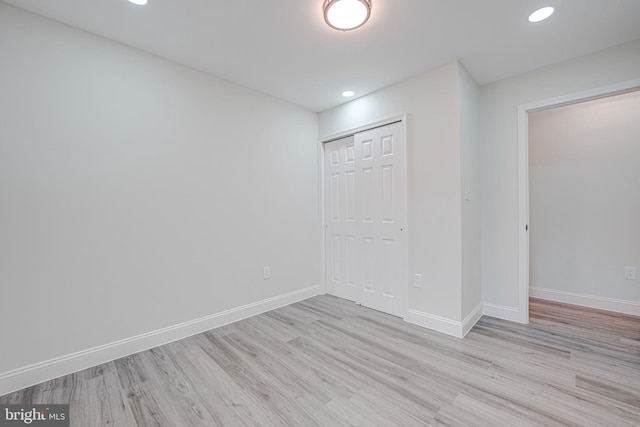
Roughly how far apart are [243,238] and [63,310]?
1.49 meters

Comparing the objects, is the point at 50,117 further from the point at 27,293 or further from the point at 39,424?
the point at 39,424

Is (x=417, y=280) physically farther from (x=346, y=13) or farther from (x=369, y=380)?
(x=346, y=13)

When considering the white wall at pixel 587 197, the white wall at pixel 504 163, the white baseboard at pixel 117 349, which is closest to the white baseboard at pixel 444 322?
the white wall at pixel 504 163

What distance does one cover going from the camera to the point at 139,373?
6.38ft

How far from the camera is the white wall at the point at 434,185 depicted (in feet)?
8.11

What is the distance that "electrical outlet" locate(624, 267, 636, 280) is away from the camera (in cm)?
283

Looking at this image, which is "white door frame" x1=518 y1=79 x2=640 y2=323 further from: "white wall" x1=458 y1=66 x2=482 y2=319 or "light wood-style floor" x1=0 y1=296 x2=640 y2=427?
"white wall" x1=458 y1=66 x2=482 y2=319

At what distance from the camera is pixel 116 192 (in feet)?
7.03

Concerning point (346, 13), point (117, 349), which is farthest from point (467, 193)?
point (117, 349)

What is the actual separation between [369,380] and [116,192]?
7.89 ft

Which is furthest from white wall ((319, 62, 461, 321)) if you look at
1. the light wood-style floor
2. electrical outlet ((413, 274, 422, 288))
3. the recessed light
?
the recessed light

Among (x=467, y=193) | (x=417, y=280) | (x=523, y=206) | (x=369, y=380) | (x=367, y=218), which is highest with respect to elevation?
(x=467, y=193)

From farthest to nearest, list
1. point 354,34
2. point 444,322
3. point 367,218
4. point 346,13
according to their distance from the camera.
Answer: point 367,218 < point 444,322 < point 354,34 < point 346,13

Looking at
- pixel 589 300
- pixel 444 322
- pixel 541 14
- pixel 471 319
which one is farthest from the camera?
pixel 589 300
